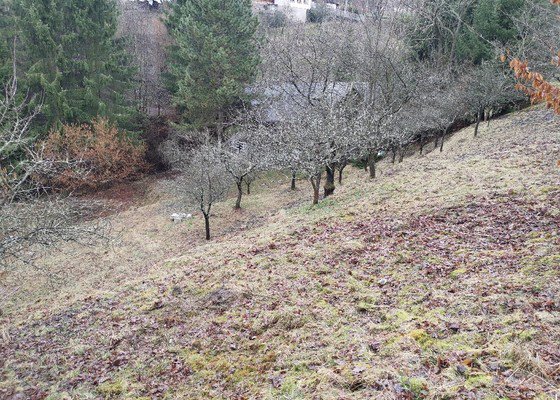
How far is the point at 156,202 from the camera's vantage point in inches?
903

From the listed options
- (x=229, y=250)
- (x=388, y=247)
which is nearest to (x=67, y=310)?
(x=229, y=250)

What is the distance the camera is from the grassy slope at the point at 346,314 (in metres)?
4.17

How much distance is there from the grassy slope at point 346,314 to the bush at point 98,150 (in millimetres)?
13934

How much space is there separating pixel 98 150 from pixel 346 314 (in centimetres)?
2227

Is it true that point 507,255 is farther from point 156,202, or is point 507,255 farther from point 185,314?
point 156,202

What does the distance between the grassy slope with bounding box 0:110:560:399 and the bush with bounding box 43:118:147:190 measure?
13934mm

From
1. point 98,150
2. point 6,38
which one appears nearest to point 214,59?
point 98,150

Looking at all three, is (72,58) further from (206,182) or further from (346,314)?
(346,314)

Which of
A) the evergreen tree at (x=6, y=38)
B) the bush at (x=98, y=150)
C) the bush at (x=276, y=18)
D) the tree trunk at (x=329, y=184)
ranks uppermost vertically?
the bush at (x=276, y=18)

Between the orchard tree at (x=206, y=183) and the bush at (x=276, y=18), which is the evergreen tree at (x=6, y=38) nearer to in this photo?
the orchard tree at (x=206, y=183)

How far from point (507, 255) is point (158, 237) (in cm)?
1382

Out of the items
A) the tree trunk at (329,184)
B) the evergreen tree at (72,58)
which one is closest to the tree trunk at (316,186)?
the tree trunk at (329,184)

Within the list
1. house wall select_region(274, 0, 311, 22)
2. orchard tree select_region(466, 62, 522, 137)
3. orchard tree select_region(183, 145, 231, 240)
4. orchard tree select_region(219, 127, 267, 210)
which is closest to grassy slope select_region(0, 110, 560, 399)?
orchard tree select_region(183, 145, 231, 240)

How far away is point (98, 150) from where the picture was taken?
23797mm
